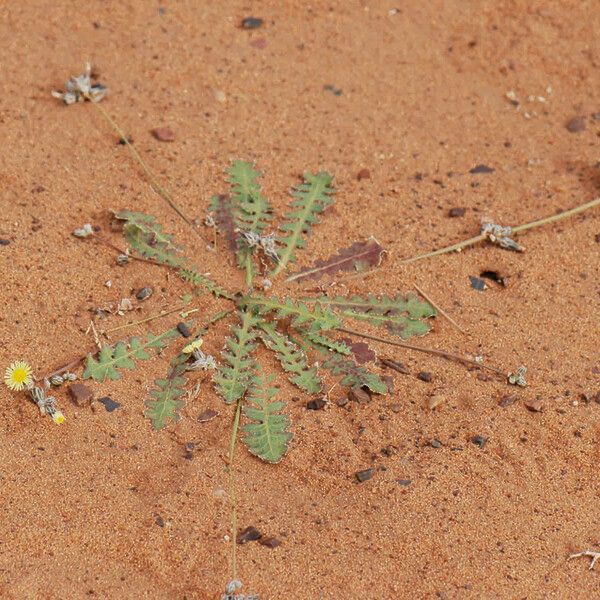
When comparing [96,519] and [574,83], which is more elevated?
[574,83]

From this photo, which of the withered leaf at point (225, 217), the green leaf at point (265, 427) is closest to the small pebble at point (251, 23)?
the withered leaf at point (225, 217)

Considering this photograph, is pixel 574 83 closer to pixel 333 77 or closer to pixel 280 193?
pixel 333 77

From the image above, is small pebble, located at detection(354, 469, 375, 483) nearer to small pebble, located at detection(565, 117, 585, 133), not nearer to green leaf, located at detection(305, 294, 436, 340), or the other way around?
green leaf, located at detection(305, 294, 436, 340)

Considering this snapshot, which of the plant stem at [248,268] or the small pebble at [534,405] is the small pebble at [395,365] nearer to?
the small pebble at [534,405]

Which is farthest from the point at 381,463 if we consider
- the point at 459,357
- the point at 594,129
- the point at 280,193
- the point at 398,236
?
the point at 594,129

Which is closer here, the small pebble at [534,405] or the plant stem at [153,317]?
the small pebble at [534,405]

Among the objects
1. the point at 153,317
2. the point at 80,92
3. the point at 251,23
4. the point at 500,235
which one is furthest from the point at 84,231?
the point at 251,23
